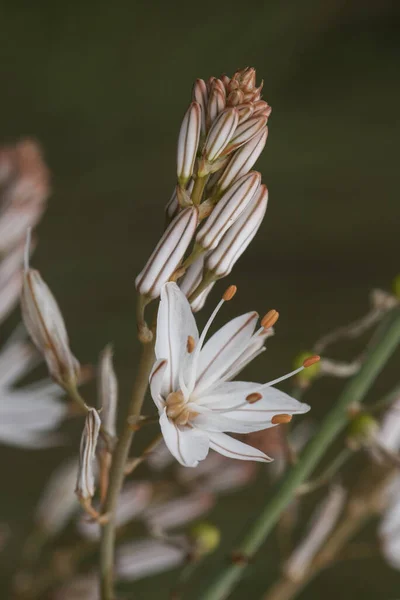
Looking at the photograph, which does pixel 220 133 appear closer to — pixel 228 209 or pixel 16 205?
pixel 228 209

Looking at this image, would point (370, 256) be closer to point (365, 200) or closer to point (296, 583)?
point (365, 200)

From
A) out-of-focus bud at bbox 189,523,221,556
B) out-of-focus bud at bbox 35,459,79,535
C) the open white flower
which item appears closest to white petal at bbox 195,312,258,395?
the open white flower

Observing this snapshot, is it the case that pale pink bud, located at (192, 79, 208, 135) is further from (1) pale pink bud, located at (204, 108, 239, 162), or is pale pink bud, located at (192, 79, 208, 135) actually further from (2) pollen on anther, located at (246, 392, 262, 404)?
(2) pollen on anther, located at (246, 392, 262, 404)

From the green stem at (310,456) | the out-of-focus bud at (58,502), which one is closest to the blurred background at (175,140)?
the out-of-focus bud at (58,502)

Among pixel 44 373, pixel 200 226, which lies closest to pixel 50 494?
pixel 200 226

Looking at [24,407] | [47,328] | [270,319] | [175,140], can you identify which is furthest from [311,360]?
[175,140]

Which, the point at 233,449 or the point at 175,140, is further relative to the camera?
the point at 175,140
